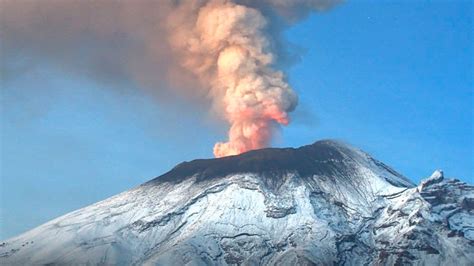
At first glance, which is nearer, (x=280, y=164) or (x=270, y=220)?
(x=270, y=220)

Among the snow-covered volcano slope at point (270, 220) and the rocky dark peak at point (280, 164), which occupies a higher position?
the rocky dark peak at point (280, 164)

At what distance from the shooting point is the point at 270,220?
381ft

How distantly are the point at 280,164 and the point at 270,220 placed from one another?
15.2 m

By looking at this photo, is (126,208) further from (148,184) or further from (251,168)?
(251,168)

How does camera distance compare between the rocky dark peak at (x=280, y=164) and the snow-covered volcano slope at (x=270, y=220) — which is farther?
the rocky dark peak at (x=280, y=164)

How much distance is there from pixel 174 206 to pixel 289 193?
16609 millimetres

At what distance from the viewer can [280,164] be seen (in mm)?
129375

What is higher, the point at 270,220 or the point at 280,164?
the point at 280,164

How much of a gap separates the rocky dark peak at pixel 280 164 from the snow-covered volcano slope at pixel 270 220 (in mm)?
243

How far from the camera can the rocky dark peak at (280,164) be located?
12800 centimetres

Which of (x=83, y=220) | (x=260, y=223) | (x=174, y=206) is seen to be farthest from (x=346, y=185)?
(x=83, y=220)

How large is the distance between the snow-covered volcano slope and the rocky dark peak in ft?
0.80

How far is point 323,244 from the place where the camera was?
109m

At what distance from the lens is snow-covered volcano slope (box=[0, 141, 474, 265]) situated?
355ft
